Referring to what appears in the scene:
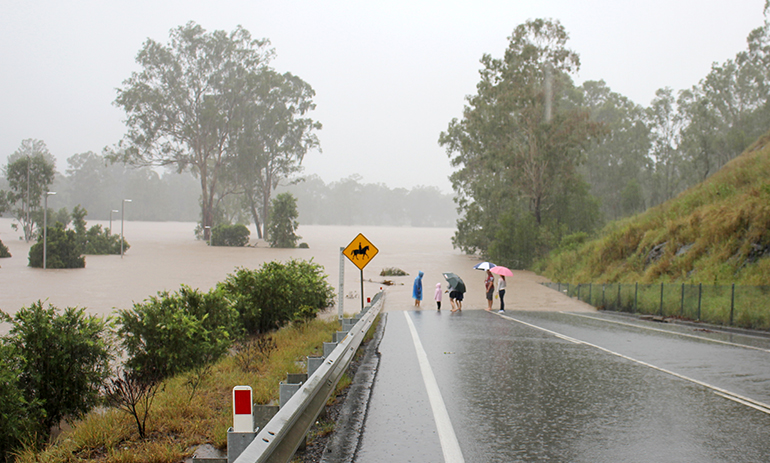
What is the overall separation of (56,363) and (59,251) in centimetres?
4639

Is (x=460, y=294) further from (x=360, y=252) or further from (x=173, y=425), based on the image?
(x=173, y=425)

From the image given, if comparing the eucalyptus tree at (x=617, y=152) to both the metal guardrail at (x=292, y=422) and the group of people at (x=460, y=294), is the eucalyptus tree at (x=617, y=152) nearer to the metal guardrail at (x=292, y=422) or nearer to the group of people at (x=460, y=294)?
the group of people at (x=460, y=294)

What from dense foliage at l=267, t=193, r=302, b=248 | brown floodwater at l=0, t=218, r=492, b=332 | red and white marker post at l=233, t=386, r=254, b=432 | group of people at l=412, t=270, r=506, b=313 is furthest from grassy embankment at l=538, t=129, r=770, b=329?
dense foliage at l=267, t=193, r=302, b=248

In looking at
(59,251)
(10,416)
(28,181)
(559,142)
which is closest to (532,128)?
(559,142)

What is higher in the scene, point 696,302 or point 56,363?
point 696,302

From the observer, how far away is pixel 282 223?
267 ft

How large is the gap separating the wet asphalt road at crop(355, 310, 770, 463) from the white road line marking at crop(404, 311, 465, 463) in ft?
0.09

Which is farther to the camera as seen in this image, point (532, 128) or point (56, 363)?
point (532, 128)

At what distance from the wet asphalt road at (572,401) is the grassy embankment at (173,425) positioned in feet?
4.28

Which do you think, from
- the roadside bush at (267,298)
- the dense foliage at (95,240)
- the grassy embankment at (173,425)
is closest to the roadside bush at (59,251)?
the dense foliage at (95,240)

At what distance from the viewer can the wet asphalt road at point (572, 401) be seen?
16.9 feet

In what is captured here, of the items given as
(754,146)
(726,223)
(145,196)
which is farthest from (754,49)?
(145,196)

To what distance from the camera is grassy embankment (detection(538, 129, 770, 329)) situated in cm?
1722

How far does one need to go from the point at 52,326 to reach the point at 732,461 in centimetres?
790
